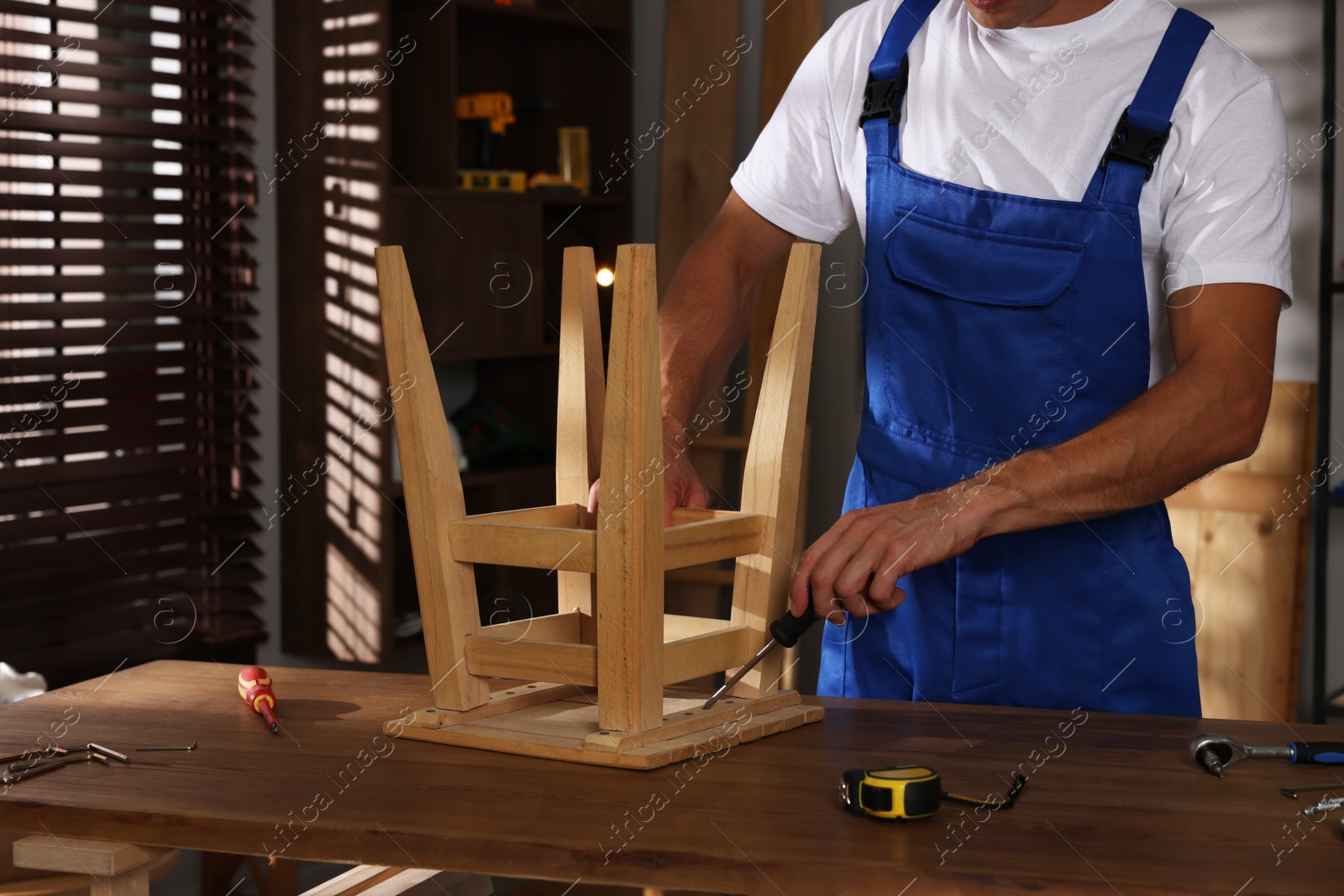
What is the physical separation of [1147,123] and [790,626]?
699 mm

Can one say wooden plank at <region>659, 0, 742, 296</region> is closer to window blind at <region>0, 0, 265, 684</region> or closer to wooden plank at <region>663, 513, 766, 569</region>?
window blind at <region>0, 0, 265, 684</region>

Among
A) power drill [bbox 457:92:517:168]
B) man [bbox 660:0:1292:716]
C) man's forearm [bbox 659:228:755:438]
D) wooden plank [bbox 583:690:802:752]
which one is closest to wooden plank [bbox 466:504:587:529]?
man [bbox 660:0:1292:716]

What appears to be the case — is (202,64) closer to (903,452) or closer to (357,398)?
(357,398)

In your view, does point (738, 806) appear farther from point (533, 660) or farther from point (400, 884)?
point (400, 884)

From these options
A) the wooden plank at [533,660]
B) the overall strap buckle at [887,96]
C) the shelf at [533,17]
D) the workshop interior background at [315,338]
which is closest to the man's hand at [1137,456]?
the wooden plank at [533,660]

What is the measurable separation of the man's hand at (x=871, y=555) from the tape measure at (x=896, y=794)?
0.24m

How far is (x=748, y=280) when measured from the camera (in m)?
1.83

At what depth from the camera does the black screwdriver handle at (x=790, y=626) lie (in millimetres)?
1257

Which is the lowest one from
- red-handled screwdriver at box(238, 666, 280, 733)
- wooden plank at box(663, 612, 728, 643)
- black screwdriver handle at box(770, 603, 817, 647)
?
red-handled screwdriver at box(238, 666, 280, 733)

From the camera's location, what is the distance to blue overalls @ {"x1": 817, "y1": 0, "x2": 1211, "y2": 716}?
1496 mm

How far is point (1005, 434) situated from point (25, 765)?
3.54 ft

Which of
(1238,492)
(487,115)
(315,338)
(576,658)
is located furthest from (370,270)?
(1238,492)

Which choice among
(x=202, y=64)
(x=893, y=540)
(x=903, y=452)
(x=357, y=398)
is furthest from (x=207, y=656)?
(x=893, y=540)

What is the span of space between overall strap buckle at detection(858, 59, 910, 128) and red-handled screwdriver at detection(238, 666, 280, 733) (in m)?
0.98
